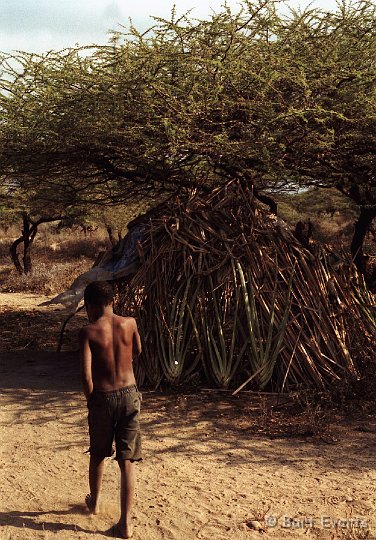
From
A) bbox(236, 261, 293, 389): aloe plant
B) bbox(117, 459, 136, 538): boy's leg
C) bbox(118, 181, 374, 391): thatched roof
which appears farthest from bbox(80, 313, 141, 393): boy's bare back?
bbox(236, 261, 293, 389): aloe plant

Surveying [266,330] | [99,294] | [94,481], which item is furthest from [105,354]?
[266,330]

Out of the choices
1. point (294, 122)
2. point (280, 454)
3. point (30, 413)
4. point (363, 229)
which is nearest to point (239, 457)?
point (280, 454)

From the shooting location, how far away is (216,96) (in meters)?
6.36

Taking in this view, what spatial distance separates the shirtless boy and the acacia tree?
295cm

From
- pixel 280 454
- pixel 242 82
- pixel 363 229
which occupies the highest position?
pixel 242 82

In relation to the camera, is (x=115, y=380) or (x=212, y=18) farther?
(x=212, y=18)

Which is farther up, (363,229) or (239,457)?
(363,229)

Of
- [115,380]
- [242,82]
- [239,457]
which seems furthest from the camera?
[242,82]

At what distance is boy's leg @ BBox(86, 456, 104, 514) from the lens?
3865 millimetres

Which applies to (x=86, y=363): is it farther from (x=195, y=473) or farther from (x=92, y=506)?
(x=195, y=473)

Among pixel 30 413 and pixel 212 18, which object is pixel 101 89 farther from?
pixel 30 413

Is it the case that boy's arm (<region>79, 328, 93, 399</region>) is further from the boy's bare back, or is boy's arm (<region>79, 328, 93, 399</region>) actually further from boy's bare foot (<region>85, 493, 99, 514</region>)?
boy's bare foot (<region>85, 493, 99, 514</region>)

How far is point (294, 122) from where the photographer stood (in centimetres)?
668

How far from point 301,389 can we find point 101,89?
3794mm
